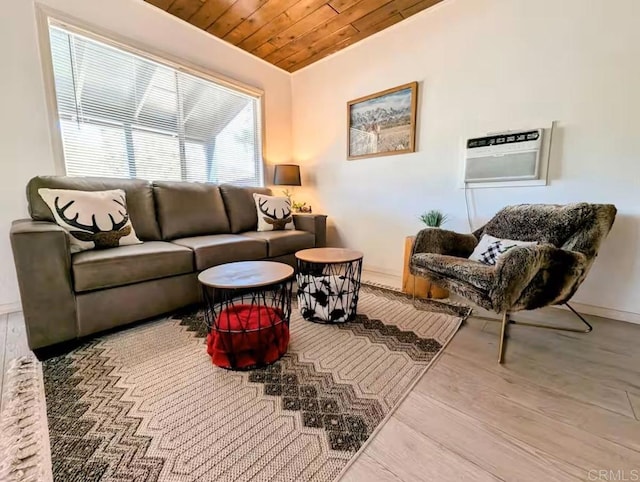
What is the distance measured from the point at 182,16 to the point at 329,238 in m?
2.63

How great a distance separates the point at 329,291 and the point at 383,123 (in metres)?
1.91

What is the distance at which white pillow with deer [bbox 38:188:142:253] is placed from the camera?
1685 mm

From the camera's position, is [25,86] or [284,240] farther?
[284,240]

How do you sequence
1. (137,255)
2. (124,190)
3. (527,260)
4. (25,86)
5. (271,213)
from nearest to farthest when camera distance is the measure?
(527,260), (137,255), (25,86), (124,190), (271,213)

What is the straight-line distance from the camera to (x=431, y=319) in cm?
187

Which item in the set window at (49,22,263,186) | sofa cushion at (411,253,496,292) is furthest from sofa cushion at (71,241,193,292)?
sofa cushion at (411,253,496,292)

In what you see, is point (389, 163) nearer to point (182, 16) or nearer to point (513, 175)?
point (513, 175)

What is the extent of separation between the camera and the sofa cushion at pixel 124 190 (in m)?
1.77

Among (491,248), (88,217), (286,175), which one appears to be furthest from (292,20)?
(491,248)

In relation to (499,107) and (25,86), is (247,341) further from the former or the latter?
(499,107)

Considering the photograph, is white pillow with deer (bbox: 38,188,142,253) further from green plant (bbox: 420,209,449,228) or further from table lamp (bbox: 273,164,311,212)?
green plant (bbox: 420,209,449,228)

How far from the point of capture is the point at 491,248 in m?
1.85

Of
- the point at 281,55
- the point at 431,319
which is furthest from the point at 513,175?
the point at 281,55

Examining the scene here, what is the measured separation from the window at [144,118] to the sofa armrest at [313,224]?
0.96 meters
